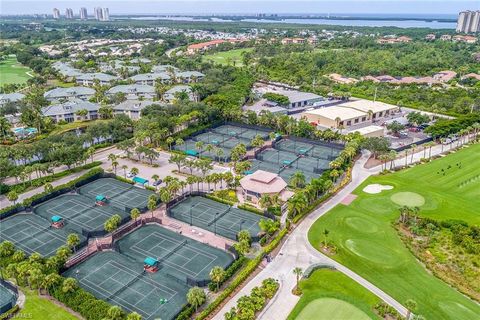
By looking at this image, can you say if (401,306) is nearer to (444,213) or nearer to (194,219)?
(444,213)

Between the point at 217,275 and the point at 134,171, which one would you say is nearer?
the point at 217,275

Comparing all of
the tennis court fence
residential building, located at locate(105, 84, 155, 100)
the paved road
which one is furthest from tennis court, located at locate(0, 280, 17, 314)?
residential building, located at locate(105, 84, 155, 100)

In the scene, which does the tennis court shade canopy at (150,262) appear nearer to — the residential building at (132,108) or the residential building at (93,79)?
the residential building at (132,108)

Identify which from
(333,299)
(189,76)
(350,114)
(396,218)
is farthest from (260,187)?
(189,76)

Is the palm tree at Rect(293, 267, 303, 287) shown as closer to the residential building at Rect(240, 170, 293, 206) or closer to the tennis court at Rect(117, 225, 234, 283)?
the tennis court at Rect(117, 225, 234, 283)

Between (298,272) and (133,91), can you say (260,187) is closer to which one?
(298,272)
